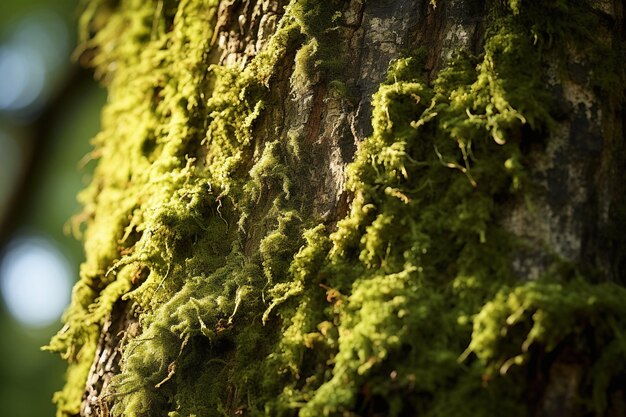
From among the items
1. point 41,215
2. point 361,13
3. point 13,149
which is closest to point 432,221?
point 361,13

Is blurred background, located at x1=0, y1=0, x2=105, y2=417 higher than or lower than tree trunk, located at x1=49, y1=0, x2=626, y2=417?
higher

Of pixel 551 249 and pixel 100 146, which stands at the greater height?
pixel 100 146

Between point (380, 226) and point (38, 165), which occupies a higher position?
point (38, 165)

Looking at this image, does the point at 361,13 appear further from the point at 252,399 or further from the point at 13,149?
the point at 13,149

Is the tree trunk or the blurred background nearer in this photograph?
the tree trunk

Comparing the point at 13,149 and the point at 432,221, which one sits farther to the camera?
the point at 13,149

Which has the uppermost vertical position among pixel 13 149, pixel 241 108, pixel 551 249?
pixel 13 149

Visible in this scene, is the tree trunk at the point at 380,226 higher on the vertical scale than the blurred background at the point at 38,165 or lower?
lower

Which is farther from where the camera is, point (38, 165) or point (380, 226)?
point (38, 165)
